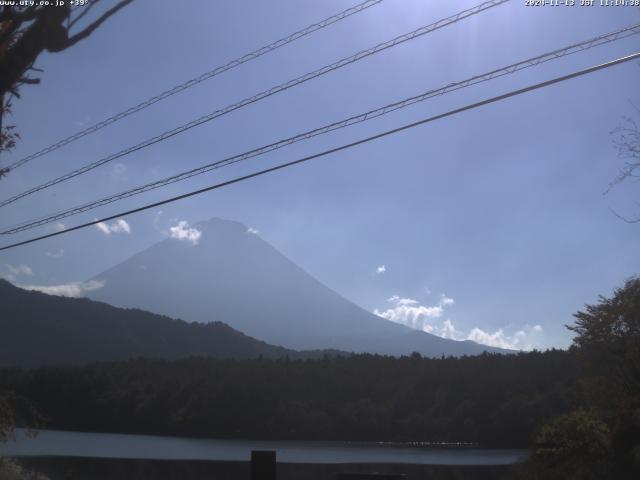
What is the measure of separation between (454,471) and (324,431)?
26294 millimetres

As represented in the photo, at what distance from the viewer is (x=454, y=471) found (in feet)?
134

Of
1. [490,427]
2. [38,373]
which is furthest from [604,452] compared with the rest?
[38,373]

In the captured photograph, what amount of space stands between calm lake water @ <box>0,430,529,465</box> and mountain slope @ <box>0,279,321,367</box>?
10.6m

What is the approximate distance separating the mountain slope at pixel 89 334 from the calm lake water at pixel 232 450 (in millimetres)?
10585

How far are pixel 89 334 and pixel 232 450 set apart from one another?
3257 cm

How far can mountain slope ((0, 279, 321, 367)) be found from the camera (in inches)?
2995

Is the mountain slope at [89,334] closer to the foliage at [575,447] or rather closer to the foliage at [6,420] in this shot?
the foliage at [575,447]

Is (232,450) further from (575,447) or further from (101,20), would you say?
(101,20)

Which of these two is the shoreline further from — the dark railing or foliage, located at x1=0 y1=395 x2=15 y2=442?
the dark railing

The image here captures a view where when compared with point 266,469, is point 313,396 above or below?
above

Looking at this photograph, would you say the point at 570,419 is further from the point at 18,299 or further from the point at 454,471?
the point at 18,299

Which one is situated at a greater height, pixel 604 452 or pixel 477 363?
pixel 477 363

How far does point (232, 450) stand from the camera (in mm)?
58438

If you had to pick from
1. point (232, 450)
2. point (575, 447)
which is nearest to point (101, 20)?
point (575, 447)
